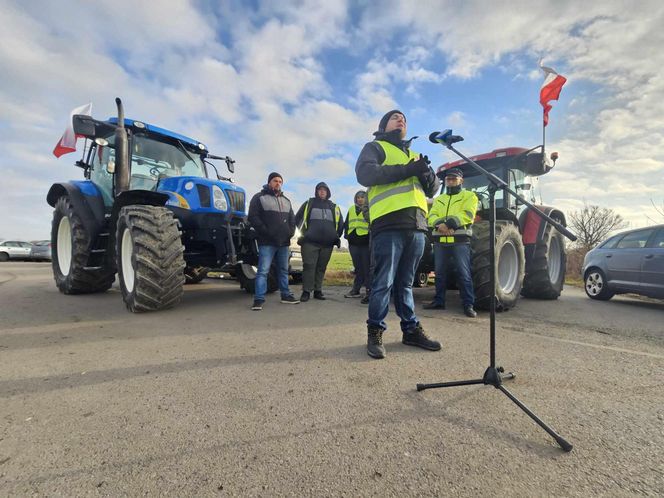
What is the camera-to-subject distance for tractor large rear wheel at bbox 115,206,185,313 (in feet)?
12.3

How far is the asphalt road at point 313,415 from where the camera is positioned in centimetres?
125

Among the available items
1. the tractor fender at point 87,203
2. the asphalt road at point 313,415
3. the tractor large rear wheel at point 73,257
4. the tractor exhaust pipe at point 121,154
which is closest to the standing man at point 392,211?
the asphalt road at point 313,415

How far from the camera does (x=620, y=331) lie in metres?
3.70

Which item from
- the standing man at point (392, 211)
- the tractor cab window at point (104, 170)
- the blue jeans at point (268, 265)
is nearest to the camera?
the standing man at point (392, 211)

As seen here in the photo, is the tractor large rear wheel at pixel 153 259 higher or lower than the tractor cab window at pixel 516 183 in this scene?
lower

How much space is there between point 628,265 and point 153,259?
756 centimetres

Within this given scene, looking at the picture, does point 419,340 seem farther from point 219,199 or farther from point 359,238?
point 219,199

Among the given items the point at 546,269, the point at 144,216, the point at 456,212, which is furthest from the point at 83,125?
the point at 546,269

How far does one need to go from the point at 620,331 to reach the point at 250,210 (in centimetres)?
469

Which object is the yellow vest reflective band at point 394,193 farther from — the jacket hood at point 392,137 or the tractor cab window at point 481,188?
the tractor cab window at point 481,188

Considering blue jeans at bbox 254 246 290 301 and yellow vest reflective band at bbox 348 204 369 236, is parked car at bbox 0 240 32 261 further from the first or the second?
yellow vest reflective band at bbox 348 204 369 236

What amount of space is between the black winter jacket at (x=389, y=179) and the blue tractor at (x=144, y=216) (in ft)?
7.95

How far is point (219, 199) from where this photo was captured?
15.8ft

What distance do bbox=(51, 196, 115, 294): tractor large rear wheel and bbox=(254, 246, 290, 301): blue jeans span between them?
2563mm
